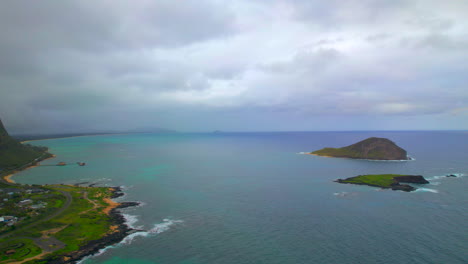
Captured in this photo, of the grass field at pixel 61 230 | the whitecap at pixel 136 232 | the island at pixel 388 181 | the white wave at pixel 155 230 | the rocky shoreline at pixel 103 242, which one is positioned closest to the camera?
the rocky shoreline at pixel 103 242

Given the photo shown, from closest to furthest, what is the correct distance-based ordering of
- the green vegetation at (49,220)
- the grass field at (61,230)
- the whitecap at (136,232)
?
1. the grass field at (61,230)
2. the green vegetation at (49,220)
3. the whitecap at (136,232)

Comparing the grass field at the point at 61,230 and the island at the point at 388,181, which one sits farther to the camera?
the island at the point at 388,181

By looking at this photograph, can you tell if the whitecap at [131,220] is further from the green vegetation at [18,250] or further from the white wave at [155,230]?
the green vegetation at [18,250]

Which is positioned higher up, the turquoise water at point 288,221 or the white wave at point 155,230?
the turquoise water at point 288,221

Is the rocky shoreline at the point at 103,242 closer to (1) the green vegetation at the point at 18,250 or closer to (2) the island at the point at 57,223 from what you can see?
(2) the island at the point at 57,223

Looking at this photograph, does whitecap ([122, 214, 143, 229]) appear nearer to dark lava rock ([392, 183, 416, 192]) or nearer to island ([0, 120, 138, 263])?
island ([0, 120, 138, 263])

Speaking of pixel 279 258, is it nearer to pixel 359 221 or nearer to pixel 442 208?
pixel 359 221

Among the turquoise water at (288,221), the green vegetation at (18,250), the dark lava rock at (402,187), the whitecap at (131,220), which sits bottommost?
the green vegetation at (18,250)

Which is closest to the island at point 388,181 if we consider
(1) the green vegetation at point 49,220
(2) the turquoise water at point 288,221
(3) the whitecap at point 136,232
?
(2) the turquoise water at point 288,221
